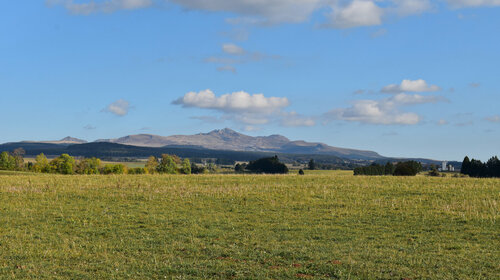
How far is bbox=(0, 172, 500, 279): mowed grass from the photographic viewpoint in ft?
45.0

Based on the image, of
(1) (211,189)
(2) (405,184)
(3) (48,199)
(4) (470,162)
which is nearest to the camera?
(3) (48,199)

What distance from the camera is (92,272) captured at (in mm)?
13430

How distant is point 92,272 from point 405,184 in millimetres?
32004

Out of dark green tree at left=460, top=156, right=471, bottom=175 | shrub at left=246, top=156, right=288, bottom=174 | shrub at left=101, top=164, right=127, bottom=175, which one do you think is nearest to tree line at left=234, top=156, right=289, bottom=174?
shrub at left=246, top=156, right=288, bottom=174

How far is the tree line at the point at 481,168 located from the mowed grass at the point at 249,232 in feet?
185

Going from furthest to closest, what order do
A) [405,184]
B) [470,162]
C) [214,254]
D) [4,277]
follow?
[470,162] → [405,184] → [214,254] → [4,277]

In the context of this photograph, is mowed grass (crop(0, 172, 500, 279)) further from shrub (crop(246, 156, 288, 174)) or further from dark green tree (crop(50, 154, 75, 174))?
shrub (crop(246, 156, 288, 174))

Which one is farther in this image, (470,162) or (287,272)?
(470,162)

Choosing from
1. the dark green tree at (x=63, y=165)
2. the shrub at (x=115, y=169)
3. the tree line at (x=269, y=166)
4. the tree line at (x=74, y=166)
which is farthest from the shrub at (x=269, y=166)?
the dark green tree at (x=63, y=165)

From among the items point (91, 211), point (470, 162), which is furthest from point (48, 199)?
point (470, 162)

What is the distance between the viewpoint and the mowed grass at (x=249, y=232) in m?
13.7

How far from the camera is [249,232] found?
65.7 feet

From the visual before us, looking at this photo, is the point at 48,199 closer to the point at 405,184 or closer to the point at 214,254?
the point at 214,254

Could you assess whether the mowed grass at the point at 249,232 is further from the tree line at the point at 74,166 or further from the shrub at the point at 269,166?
the shrub at the point at 269,166
